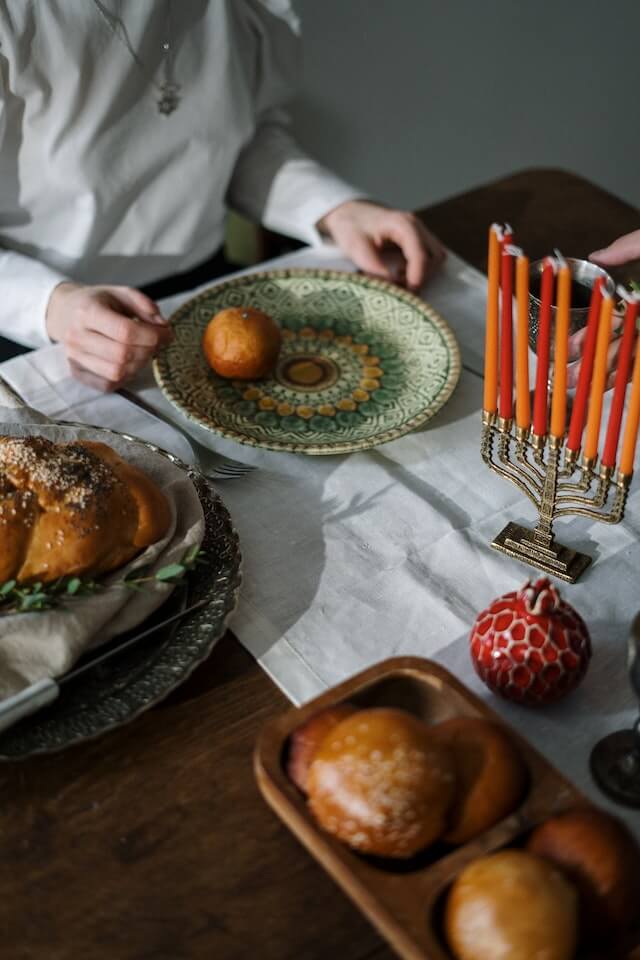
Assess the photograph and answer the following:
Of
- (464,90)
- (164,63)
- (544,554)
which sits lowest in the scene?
(464,90)

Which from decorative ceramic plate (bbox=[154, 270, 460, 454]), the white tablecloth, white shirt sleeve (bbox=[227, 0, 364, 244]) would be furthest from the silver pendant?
the white tablecloth

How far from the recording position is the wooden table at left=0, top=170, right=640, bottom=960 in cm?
57

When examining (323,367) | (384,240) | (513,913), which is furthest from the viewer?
(384,240)

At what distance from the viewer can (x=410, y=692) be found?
2.11 feet

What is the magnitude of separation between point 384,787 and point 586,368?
0.31 meters

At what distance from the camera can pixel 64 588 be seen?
2.29 ft

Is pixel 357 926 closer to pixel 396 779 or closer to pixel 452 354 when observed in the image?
pixel 396 779

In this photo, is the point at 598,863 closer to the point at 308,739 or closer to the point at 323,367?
the point at 308,739

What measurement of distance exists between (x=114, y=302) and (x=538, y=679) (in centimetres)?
60

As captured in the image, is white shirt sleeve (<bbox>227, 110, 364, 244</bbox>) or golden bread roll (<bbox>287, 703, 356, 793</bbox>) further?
white shirt sleeve (<bbox>227, 110, 364, 244</bbox>)

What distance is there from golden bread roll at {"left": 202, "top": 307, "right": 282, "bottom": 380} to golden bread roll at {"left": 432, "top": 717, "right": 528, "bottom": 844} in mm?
506

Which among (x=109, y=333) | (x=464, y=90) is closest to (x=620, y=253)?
(x=109, y=333)

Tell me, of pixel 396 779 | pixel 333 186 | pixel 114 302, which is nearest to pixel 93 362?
pixel 114 302

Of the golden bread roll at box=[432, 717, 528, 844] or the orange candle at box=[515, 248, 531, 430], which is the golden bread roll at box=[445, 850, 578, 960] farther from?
the orange candle at box=[515, 248, 531, 430]
